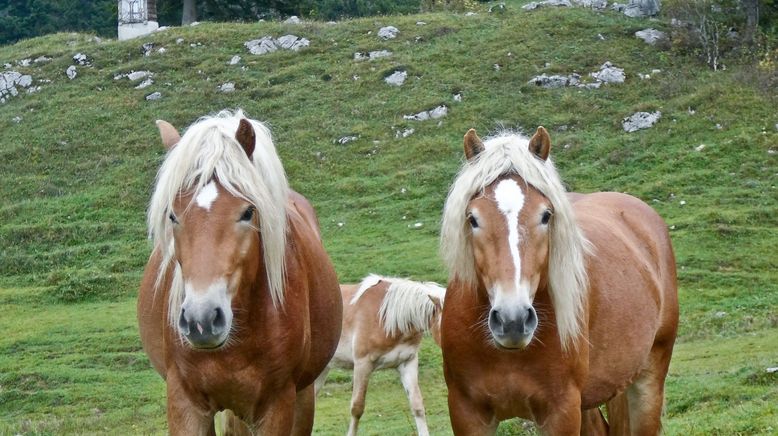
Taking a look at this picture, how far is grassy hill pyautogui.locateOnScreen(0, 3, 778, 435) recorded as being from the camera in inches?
522

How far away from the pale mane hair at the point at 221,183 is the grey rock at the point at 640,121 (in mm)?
21146

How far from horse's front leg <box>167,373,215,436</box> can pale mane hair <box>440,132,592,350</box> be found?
1577 millimetres

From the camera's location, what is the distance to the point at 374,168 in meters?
25.0

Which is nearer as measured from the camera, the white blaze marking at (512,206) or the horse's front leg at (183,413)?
the white blaze marking at (512,206)

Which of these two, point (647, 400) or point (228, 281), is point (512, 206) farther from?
point (647, 400)

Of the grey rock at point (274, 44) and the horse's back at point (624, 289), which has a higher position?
the horse's back at point (624, 289)

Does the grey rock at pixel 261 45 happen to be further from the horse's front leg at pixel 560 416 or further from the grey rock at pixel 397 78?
the horse's front leg at pixel 560 416

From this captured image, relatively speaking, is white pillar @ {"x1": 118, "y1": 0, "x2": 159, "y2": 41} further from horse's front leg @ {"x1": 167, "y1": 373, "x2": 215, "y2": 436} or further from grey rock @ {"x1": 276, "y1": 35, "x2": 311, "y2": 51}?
horse's front leg @ {"x1": 167, "y1": 373, "x2": 215, "y2": 436}

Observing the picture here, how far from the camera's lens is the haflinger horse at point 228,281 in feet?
15.2

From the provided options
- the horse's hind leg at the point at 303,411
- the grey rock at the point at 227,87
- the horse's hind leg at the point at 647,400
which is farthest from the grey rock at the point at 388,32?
the horse's hind leg at the point at 303,411

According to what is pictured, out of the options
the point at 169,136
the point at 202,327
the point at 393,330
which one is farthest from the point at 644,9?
the point at 202,327

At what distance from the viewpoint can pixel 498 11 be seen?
36.3 meters

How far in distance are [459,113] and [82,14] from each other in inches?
1465

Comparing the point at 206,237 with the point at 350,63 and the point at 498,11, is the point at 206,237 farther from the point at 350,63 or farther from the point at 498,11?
the point at 498,11
